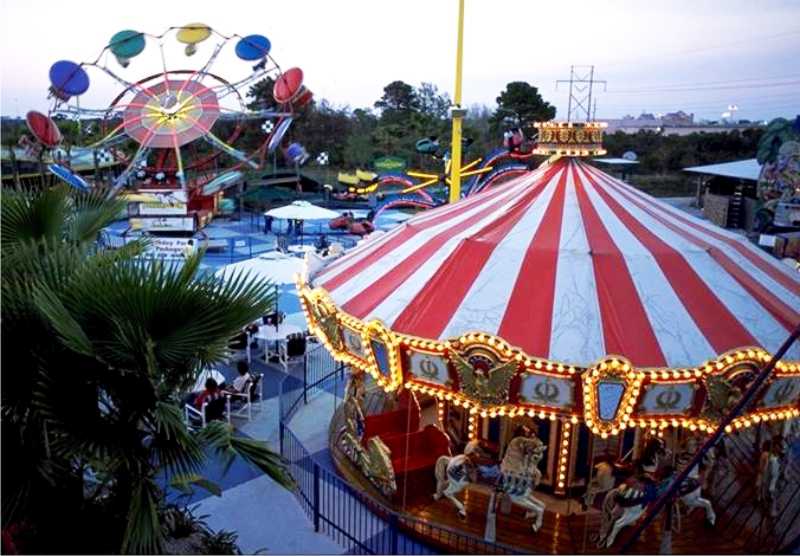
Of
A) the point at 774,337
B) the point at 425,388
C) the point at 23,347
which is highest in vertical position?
the point at 23,347

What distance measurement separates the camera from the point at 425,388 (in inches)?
295

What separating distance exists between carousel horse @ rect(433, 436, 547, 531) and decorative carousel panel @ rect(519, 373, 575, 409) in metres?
0.69

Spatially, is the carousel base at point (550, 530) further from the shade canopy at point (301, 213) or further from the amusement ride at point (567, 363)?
the shade canopy at point (301, 213)

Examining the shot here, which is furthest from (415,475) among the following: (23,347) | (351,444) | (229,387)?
(23,347)

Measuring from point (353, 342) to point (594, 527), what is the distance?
3427 millimetres

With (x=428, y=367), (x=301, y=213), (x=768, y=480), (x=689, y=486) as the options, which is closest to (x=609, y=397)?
(x=689, y=486)

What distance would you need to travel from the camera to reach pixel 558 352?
6762 millimetres

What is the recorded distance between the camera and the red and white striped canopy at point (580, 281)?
275 inches

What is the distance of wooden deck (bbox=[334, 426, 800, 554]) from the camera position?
7320 mm

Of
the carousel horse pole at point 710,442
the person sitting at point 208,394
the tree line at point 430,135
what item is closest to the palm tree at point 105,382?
the carousel horse pole at point 710,442

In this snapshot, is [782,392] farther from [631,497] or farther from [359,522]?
[359,522]

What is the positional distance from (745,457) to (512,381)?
4.54 metres

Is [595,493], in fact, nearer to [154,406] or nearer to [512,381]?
[512,381]

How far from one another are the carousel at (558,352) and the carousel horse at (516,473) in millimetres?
16
